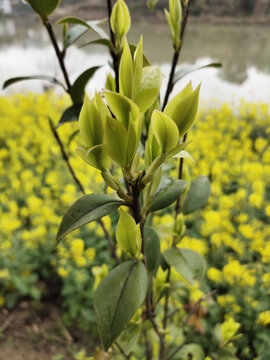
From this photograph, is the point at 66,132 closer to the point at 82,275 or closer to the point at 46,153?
the point at 46,153

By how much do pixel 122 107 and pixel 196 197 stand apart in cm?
46

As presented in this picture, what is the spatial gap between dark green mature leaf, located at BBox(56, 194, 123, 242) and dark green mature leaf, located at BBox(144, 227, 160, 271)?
230 mm

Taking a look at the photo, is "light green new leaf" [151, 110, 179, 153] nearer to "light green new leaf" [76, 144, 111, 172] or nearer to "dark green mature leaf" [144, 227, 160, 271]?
"light green new leaf" [76, 144, 111, 172]

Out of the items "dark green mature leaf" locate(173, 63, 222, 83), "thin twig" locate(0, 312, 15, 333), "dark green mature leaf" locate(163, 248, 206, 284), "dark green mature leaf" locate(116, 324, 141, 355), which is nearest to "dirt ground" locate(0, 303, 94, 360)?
"thin twig" locate(0, 312, 15, 333)

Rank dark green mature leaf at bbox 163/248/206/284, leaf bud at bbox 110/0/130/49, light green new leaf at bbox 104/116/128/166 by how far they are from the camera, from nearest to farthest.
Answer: light green new leaf at bbox 104/116/128/166
leaf bud at bbox 110/0/130/49
dark green mature leaf at bbox 163/248/206/284

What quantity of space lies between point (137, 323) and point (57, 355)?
111 cm

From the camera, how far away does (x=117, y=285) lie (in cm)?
38

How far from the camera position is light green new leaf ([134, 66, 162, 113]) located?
0.32 meters

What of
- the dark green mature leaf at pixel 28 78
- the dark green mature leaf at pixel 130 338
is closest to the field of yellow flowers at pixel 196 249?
the dark green mature leaf at pixel 130 338

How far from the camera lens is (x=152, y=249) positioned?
57 cm

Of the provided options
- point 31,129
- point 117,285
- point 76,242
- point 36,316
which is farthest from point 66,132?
point 117,285

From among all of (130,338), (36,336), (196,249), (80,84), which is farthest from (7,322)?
(80,84)

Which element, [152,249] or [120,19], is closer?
[120,19]

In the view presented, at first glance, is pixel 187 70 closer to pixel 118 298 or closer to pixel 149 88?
pixel 149 88
